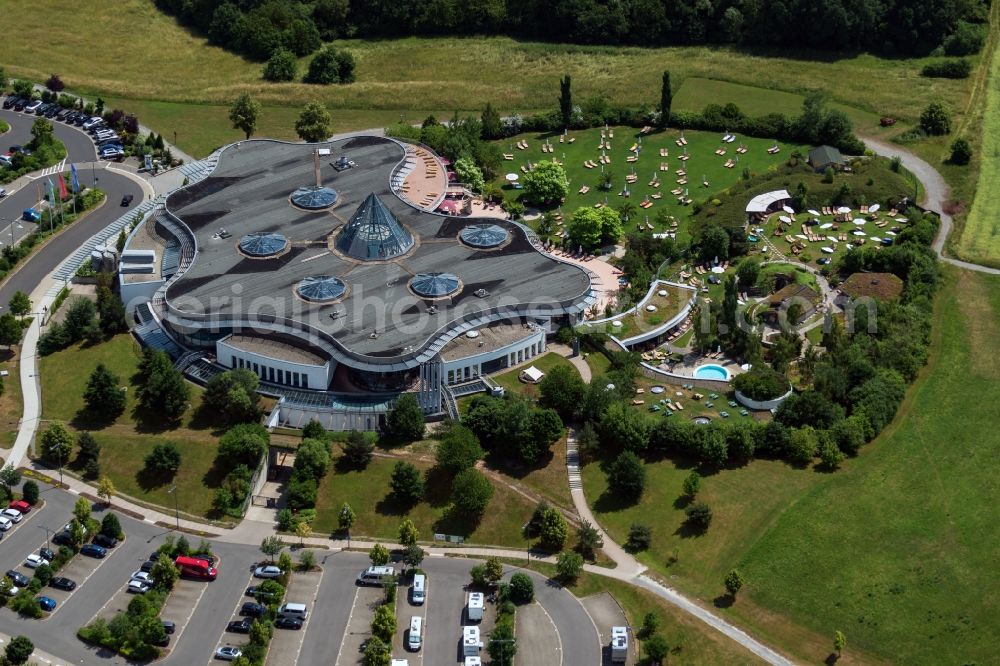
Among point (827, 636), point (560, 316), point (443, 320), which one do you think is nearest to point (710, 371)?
point (560, 316)

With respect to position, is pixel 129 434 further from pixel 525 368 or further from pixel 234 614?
pixel 525 368

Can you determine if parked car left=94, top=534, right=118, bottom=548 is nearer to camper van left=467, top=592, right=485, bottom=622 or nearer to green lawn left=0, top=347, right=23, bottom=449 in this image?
green lawn left=0, top=347, right=23, bottom=449

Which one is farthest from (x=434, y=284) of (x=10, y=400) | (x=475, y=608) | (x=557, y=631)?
(x=557, y=631)

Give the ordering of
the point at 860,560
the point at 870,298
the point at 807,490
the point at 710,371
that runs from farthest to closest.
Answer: the point at 870,298, the point at 710,371, the point at 807,490, the point at 860,560

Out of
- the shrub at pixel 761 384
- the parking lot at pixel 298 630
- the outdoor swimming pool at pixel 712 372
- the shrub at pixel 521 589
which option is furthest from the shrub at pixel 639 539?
the parking lot at pixel 298 630

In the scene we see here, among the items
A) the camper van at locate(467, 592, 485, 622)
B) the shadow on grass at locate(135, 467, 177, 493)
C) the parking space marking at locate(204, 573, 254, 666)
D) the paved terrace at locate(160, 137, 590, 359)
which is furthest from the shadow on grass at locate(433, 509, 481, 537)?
the shadow on grass at locate(135, 467, 177, 493)

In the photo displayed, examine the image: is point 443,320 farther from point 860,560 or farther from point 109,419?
point 860,560

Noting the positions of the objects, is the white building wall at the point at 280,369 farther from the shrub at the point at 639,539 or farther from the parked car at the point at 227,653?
the shrub at the point at 639,539
